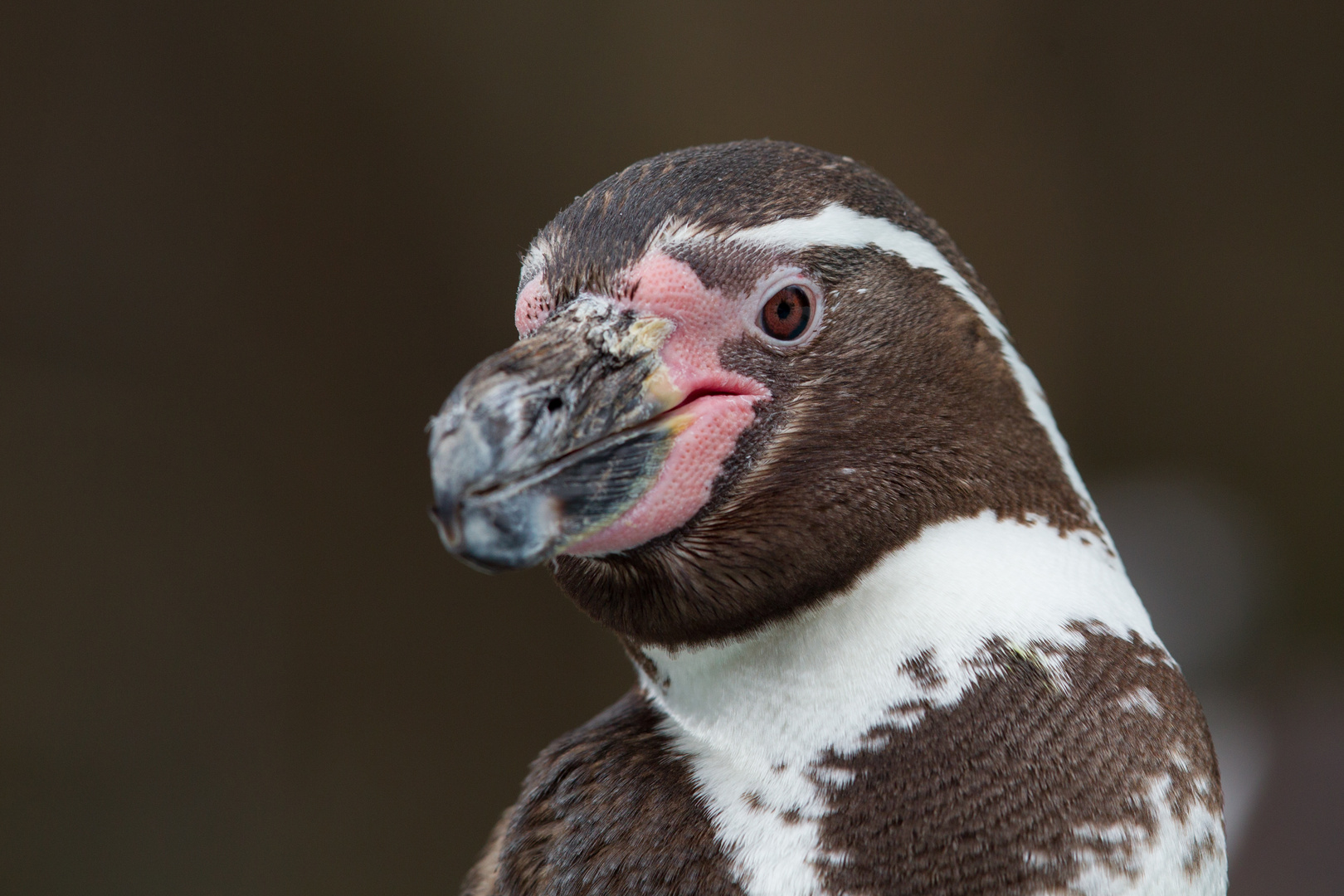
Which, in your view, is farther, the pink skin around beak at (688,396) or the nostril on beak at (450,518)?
the pink skin around beak at (688,396)

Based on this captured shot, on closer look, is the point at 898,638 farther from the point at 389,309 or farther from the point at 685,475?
the point at 389,309

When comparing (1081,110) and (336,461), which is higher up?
(336,461)

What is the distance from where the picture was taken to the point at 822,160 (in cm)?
159

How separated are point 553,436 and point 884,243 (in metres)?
0.53

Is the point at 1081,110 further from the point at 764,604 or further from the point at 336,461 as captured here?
the point at 764,604

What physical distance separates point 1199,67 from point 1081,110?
21.7 inches

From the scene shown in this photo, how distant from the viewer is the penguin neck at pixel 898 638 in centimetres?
142

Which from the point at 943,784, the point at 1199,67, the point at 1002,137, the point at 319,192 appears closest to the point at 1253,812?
the point at 1002,137

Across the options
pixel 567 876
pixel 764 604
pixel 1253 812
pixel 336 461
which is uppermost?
pixel 336 461

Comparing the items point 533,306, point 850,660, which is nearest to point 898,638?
point 850,660

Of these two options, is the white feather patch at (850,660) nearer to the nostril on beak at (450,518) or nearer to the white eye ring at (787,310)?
the white eye ring at (787,310)

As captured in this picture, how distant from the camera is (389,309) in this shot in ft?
15.7

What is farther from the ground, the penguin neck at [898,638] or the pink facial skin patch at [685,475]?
the pink facial skin patch at [685,475]

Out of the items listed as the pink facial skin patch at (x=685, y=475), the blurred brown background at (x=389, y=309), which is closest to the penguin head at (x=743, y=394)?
the pink facial skin patch at (x=685, y=475)
